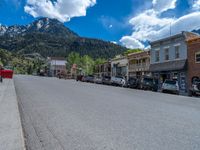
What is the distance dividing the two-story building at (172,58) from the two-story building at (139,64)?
7.13m

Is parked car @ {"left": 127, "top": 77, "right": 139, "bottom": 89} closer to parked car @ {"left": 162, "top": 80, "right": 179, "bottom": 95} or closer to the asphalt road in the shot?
parked car @ {"left": 162, "top": 80, "right": 179, "bottom": 95}

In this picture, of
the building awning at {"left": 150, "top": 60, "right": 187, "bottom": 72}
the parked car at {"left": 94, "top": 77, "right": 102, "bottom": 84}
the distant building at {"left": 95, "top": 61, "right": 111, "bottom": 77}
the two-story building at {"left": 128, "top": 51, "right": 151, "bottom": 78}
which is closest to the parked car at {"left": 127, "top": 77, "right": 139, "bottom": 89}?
the building awning at {"left": 150, "top": 60, "right": 187, "bottom": 72}

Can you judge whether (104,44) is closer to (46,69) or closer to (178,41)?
(46,69)

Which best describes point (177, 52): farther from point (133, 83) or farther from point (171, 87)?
point (171, 87)

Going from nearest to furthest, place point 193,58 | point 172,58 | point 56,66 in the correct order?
point 193,58 → point 172,58 → point 56,66

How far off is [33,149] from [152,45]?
144ft

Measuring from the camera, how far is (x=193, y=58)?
37.4m

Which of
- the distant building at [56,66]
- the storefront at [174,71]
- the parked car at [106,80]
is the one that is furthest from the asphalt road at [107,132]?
the distant building at [56,66]

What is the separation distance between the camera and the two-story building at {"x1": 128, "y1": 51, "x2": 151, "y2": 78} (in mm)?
55150

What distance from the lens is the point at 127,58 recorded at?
6662 centimetres

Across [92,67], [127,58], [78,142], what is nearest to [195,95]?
[78,142]

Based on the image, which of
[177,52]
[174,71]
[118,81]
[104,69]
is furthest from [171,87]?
[104,69]

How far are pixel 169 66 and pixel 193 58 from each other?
4.82 m

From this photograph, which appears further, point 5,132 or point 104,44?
point 104,44
